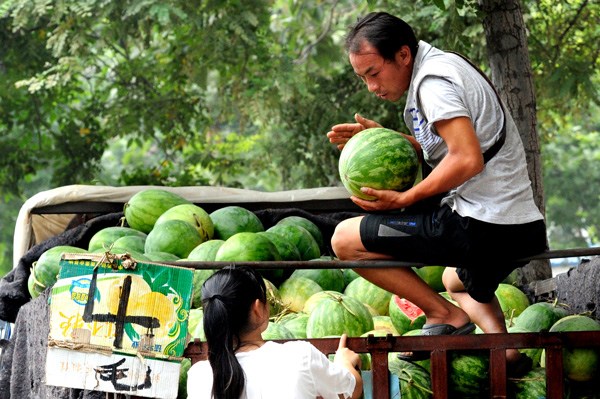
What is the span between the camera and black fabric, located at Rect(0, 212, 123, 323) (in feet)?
19.1

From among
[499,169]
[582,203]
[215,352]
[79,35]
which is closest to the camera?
[215,352]

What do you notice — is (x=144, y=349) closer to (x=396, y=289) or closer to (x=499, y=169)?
(x=396, y=289)

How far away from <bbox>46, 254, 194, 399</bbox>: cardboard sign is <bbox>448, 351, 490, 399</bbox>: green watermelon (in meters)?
1.17

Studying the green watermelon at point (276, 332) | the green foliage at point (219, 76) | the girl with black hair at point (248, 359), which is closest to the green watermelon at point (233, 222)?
the green watermelon at point (276, 332)

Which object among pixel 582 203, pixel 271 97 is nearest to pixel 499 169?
pixel 271 97

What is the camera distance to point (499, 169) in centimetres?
412

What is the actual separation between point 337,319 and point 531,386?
3.80 feet

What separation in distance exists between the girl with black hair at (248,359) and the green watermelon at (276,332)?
3.50ft

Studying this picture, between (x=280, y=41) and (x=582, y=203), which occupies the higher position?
(x=280, y=41)

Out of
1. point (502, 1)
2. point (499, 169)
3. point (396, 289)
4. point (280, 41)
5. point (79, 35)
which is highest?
point (280, 41)

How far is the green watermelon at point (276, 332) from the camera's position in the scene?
4621mm

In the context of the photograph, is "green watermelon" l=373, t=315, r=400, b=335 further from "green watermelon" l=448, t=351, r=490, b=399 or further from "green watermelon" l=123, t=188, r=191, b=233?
"green watermelon" l=123, t=188, r=191, b=233

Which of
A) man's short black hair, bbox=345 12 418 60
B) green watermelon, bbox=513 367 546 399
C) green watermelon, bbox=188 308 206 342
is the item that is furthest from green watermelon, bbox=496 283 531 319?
man's short black hair, bbox=345 12 418 60

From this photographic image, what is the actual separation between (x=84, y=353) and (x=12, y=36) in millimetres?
9455
